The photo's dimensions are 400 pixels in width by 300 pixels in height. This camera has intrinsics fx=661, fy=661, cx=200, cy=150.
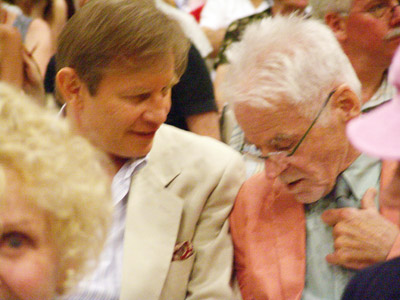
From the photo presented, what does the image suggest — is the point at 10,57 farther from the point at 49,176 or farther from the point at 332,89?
the point at 49,176

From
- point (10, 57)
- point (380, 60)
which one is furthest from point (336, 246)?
point (10, 57)

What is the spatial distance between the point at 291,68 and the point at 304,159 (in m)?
0.27

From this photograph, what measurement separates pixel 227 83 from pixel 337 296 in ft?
2.32

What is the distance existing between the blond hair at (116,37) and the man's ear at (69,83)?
2 cm

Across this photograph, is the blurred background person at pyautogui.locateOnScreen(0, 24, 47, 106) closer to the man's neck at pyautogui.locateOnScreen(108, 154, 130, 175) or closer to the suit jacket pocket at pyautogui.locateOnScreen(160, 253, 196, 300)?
the man's neck at pyautogui.locateOnScreen(108, 154, 130, 175)

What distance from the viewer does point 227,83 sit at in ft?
6.66

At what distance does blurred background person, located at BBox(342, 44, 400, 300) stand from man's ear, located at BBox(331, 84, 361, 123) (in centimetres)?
67

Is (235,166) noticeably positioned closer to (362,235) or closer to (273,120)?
(273,120)

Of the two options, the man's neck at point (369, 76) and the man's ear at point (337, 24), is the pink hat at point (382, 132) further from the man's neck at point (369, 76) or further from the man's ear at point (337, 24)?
the man's ear at point (337, 24)

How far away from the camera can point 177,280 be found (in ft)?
6.77

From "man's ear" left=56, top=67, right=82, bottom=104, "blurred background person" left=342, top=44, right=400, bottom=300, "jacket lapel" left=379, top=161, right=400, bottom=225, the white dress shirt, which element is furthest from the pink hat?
"man's ear" left=56, top=67, right=82, bottom=104

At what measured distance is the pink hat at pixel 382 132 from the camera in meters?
0.98

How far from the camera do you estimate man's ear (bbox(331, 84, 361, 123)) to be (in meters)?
1.90

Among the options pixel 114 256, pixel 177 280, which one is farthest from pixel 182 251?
pixel 114 256
